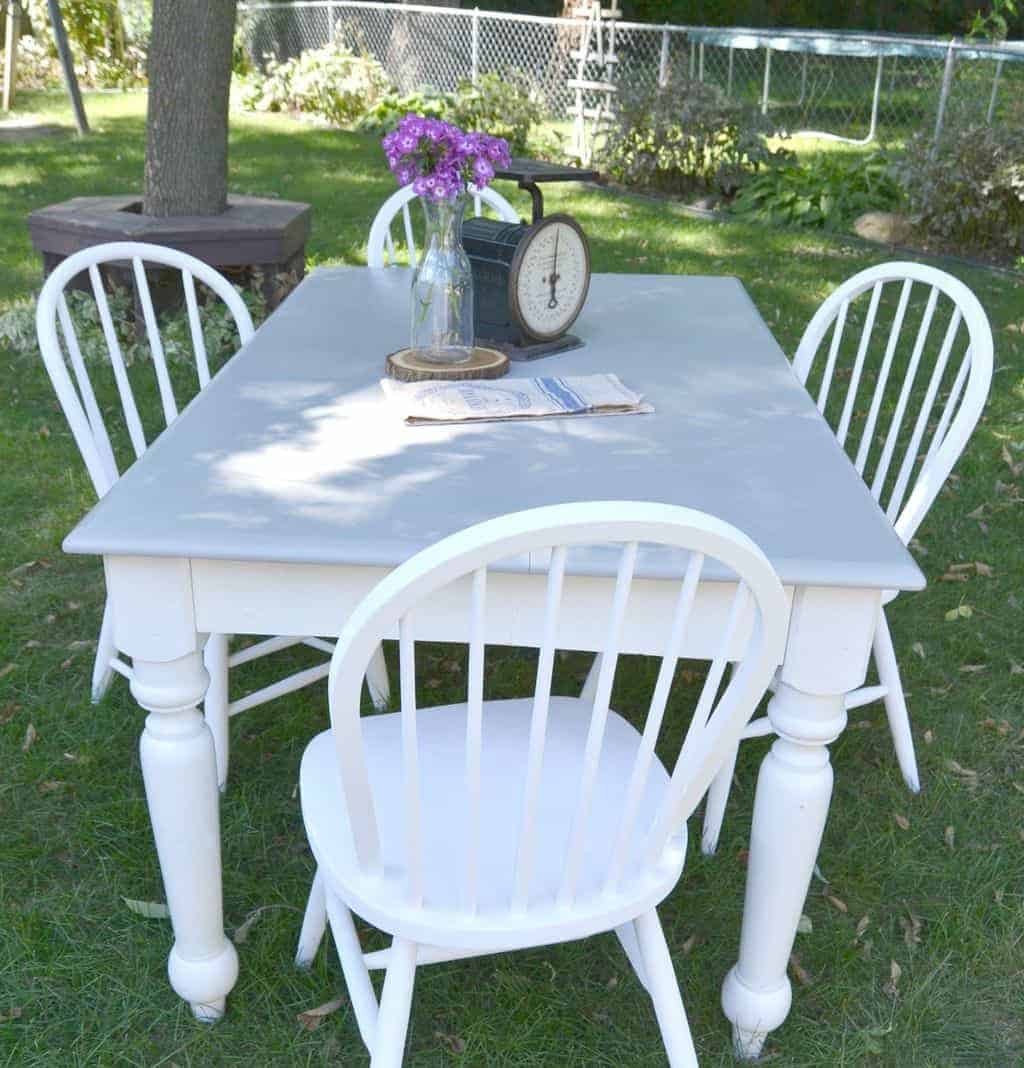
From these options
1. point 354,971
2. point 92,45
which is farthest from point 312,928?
point 92,45

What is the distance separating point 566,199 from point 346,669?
6631 mm

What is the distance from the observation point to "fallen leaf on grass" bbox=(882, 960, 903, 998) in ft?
6.40

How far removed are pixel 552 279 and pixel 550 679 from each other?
114 centimetres

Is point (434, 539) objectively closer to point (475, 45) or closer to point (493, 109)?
point (493, 109)

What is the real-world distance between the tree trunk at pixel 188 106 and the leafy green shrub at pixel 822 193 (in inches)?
137

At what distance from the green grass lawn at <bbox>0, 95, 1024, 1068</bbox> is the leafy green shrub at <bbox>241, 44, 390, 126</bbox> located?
7090mm

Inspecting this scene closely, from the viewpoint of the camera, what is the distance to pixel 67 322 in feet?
7.23

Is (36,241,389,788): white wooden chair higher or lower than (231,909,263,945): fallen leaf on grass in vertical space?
higher

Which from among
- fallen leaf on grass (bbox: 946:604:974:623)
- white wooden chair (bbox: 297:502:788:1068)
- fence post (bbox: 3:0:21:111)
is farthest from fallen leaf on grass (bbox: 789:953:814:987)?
fence post (bbox: 3:0:21:111)

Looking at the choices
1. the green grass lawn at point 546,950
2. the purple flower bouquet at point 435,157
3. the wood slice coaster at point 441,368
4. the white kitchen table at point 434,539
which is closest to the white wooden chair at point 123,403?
the green grass lawn at point 546,950

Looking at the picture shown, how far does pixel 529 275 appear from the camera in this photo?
86.5 inches

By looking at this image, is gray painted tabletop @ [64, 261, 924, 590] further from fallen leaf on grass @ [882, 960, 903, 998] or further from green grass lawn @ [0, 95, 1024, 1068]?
fallen leaf on grass @ [882, 960, 903, 998]

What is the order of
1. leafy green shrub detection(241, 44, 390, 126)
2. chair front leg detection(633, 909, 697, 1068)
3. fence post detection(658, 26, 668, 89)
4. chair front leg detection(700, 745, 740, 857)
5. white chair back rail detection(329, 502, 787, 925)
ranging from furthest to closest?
leafy green shrub detection(241, 44, 390, 126) < fence post detection(658, 26, 668, 89) < chair front leg detection(700, 745, 740, 857) < chair front leg detection(633, 909, 697, 1068) < white chair back rail detection(329, 502, 787, 925)

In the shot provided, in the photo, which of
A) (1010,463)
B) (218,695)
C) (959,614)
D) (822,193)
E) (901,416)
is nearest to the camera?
(218,695)
